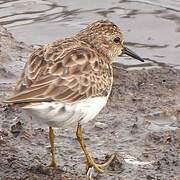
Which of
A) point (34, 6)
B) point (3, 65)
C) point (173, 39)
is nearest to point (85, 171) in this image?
point (3, 65)

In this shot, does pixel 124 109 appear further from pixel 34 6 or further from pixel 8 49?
pixel 34 6

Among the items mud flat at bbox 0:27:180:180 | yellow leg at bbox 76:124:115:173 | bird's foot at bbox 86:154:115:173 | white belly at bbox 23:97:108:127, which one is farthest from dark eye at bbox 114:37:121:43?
bird's foot at bbox 86:154:115:173

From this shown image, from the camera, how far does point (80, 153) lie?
19.7ft

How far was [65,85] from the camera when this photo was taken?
511 cm

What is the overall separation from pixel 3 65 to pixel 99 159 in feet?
9.59

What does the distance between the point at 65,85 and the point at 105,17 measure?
5.99 meters

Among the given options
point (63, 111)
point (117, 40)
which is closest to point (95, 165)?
point (63, 111)

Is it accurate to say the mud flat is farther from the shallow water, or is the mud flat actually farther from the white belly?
the shallow water

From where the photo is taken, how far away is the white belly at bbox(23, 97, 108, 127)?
4.79 metres

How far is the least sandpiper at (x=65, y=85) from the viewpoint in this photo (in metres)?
4.85

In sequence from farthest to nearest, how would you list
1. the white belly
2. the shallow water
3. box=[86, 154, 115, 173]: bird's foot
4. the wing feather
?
the shallow water < box=[86, 154, 115, 173]: bird's foot < the wing feather < the white belly

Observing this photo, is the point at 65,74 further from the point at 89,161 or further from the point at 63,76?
the point at 89,161

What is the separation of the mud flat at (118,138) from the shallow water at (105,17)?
2.03 meters

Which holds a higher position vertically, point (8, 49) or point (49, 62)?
point (49, 62)
